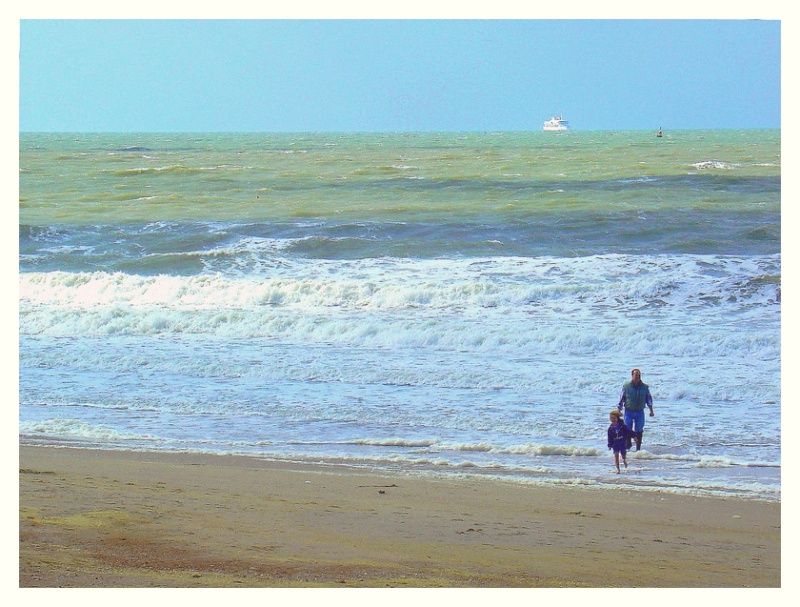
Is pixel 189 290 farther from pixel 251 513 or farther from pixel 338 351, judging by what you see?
pixel 251 513

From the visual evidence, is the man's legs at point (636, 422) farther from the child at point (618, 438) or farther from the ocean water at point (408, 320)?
the child at point (618, 438)

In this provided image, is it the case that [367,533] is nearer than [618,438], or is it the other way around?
[367,533]

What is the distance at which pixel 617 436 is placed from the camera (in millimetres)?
5051

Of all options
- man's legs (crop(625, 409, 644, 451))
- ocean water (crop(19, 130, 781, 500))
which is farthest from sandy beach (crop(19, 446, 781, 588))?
man's legs (crop(625, 409, 644, 451))

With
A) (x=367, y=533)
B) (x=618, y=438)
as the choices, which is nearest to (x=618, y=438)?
(x=618, y=438)

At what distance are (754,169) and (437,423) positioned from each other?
38.6 ft

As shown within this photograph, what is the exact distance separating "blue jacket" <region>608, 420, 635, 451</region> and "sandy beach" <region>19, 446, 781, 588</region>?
418 mm

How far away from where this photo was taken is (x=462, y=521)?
14.2ft

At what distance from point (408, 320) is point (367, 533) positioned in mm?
3601

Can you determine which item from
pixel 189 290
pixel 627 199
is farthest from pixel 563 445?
pixel 627 199

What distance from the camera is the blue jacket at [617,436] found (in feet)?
16.5

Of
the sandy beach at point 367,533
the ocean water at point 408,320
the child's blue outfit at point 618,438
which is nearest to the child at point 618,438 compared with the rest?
the child's blue outfit at point 618,438

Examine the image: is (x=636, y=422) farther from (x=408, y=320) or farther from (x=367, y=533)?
(x=408, y=320)

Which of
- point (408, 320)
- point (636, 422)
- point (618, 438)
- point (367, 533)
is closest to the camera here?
point (367, 533)
